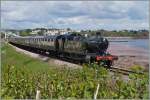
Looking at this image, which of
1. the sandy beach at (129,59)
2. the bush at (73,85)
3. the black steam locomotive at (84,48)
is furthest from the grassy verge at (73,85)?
the black steam locomotive at (84,48)

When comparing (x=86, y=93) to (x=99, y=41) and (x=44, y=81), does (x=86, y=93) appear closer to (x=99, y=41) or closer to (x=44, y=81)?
(x=44, y=81)

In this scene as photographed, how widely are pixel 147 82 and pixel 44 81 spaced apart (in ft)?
8.73

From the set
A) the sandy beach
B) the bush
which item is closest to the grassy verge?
the bush

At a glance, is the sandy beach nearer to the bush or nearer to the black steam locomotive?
the black steam locomotive

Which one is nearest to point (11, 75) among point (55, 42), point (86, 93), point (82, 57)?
point (86, 93)

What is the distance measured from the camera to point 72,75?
1283 centimetres

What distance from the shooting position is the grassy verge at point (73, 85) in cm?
1063

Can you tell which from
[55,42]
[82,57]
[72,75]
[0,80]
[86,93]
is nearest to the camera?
[86,93]

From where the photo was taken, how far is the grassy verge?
1063 centimetres

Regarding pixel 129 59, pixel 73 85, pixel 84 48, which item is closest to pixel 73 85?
pixel 73 85

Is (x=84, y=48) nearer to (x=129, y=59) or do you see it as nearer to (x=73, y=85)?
(x=73, y=85)

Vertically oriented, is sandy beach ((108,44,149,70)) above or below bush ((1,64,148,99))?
below

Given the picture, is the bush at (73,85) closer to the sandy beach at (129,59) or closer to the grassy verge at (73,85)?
the grassy verge at (73,85)

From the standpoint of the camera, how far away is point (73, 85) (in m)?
11.0
